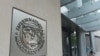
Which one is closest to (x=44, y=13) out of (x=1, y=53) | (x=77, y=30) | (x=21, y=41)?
(x=21, y=41)

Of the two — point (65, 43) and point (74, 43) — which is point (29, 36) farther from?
point (74, 43)

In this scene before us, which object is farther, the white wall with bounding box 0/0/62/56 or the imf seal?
the imf seal

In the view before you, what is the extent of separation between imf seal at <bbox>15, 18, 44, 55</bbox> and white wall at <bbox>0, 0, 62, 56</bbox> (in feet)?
0.49

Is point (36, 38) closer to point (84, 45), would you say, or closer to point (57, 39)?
point (57, 39)

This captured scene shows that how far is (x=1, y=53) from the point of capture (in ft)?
5.00

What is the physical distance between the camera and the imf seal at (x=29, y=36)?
1760 millimetres

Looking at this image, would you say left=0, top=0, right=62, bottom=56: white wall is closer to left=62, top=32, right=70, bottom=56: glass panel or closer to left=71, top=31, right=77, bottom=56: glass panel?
left=62, top=32, right=70, bottom=56: glass panel

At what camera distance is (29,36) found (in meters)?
1.90

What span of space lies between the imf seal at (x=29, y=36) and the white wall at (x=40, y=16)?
0.15m

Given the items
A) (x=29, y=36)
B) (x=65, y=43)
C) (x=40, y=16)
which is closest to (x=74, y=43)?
(x=65, y=43)

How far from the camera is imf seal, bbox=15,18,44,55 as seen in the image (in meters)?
1.76

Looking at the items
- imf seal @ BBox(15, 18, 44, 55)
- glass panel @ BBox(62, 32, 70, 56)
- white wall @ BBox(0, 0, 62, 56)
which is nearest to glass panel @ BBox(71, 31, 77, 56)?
glass panel @ BBox(62, 32, 70, 56)

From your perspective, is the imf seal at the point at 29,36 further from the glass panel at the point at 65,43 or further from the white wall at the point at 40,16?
the glass panel at the point at 65,43

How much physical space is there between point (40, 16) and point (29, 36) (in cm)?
45
